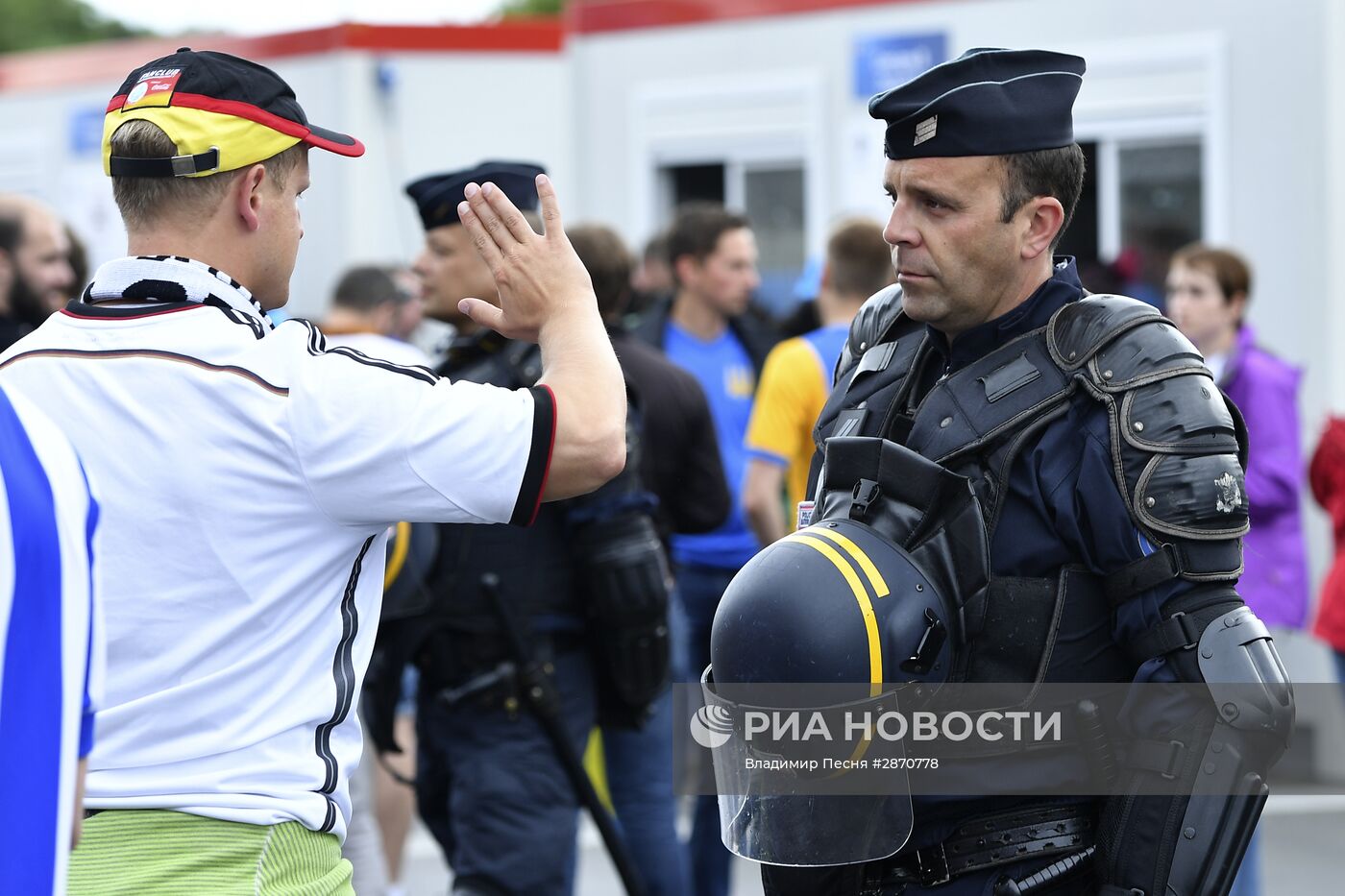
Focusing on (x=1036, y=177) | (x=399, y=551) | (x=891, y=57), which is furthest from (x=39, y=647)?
(x=891, y=57)

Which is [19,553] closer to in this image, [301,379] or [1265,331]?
[301,379]

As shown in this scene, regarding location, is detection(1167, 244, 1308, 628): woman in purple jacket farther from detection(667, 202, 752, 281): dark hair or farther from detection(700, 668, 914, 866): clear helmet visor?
detection(700, 668, 914, 866): clear helmet visor

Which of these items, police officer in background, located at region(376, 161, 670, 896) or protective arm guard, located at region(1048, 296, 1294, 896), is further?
police officer in background, located at region(376, 161, 670, 896)

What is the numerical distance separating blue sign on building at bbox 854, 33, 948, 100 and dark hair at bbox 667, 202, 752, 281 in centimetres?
297

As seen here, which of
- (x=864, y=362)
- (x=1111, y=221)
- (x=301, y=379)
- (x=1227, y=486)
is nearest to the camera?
(x=301, y=379)

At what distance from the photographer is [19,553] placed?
1640mm

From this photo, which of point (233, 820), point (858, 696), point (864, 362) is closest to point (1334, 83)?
point (864, 362)

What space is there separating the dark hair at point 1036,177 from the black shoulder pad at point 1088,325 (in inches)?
5.4

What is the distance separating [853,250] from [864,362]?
2.81 metres

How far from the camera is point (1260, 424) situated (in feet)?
18.0

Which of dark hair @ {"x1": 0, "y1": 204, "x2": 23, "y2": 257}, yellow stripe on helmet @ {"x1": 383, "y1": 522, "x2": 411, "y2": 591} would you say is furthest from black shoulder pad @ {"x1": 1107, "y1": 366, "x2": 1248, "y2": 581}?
dark hair @ {"x1": 0, "y1": 204, "x2": 23, "y2": 257}

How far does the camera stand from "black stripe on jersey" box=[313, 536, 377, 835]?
7.45 ft

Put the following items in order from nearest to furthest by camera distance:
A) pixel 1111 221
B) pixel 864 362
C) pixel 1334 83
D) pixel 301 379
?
pixel 301 379 → pixel 864 362 → pixel 1334 83 → pixel 1111 221

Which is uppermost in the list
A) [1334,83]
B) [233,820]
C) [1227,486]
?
[1334,83]
